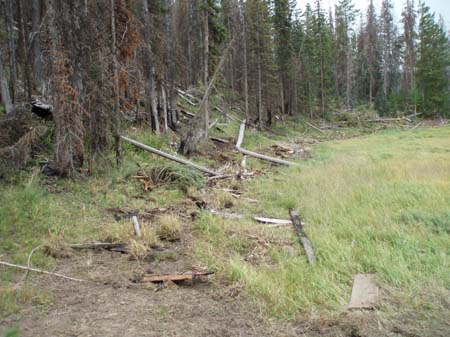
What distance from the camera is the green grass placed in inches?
169

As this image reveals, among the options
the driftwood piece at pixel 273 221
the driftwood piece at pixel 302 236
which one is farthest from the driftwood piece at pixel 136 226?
the driftwood piece at pixel 302 236

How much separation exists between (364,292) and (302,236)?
2012mm

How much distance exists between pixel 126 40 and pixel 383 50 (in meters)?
48.9

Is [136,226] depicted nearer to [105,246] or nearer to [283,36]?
[105,246]

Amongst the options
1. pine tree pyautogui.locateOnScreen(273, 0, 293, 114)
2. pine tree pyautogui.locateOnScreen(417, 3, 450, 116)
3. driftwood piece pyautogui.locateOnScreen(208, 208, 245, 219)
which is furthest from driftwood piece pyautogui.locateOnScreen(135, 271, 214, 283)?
pine tree pyautogui.locateOnScreen(417, 3, 450, 116)

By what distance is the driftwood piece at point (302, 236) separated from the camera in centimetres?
538

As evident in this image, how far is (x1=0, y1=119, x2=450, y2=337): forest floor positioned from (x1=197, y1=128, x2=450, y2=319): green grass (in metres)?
0.02

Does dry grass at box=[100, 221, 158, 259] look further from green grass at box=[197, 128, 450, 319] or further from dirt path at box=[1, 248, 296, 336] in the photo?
green grass at box=[197, 128, 450, 319]

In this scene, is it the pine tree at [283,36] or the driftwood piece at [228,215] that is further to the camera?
the pine tree at [283,36]

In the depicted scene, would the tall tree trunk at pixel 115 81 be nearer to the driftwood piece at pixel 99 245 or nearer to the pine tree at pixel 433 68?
the driftwood piece at pixel 99 245

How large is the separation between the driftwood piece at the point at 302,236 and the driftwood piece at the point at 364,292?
0.80 m

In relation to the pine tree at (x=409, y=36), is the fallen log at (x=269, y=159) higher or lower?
lower

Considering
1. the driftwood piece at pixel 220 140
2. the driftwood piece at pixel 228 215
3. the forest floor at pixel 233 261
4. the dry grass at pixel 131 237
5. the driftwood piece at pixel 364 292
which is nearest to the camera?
the forest floor at pixel 233 261

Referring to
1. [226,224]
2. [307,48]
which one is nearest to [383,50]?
[307,48]
